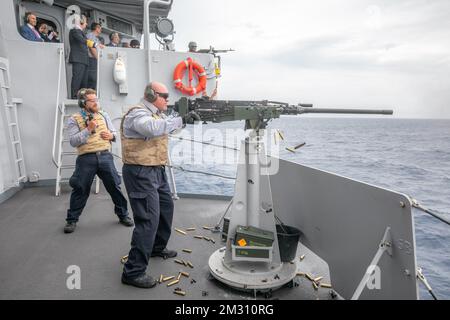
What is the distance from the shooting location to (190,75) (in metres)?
6.52

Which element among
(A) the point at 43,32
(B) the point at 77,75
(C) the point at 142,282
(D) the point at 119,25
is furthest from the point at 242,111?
(D) the point at 119,25

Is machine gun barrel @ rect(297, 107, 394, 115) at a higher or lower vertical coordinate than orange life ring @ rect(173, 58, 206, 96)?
lower

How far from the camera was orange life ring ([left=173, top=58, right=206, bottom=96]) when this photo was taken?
6.39 metres

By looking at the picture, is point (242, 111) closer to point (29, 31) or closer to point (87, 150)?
point (87, 150)

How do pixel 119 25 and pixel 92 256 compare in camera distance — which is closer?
pixel 92 256

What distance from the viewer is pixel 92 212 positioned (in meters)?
4.89

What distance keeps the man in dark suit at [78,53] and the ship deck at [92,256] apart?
2.32 metres

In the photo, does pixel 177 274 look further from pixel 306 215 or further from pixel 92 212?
pixel 92 212

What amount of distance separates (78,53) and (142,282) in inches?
190

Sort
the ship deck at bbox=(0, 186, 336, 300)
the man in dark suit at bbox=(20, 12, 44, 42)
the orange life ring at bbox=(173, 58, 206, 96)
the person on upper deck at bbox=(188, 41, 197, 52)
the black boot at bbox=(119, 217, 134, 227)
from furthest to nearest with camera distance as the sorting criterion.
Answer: the person on upper deck at bbox=(188, 41, 197, 52), the orange life ring at bbox=(173, 58, 206, 96), the man in dark suit at bbox=(20, 12, 44, 42), the black boot at bbox=(119, 217, 134, 227), the ship deck at bbox=(0, 186, 336, 300)

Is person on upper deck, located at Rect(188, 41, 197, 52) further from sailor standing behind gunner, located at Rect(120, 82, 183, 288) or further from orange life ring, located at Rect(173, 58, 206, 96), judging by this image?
sailor standing behind gunner, located at Rect(120, 82, 183, 288)

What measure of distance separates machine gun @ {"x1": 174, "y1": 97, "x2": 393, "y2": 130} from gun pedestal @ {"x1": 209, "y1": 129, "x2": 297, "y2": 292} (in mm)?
131

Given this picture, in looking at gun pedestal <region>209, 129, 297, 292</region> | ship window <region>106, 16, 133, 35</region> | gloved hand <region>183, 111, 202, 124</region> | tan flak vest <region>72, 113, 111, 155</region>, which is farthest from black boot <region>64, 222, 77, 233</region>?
ship window <region>106, 16, 133, 35</region>
